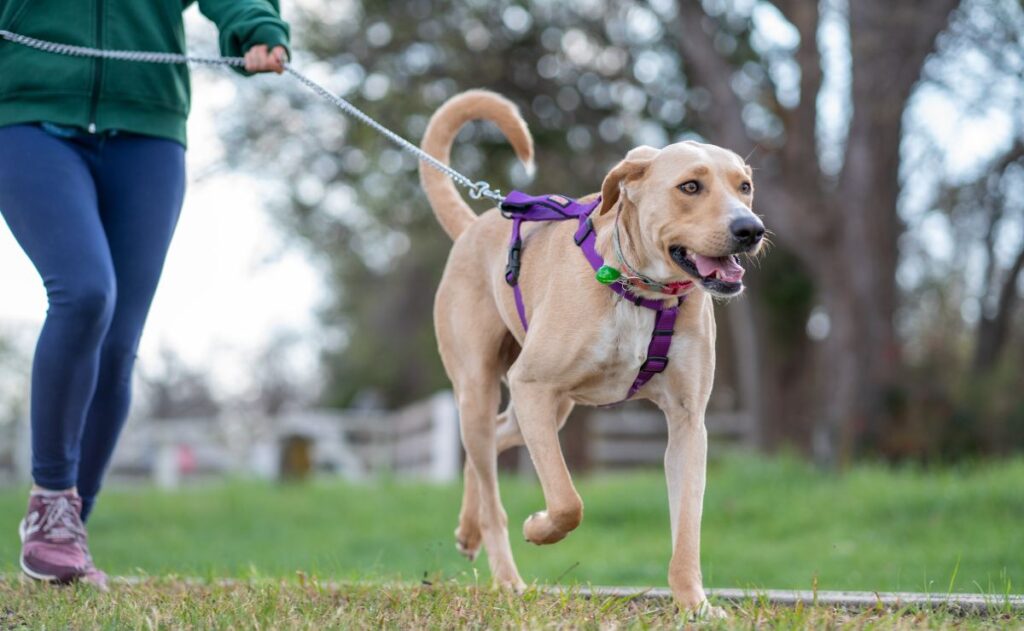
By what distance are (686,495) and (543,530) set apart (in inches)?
17.0

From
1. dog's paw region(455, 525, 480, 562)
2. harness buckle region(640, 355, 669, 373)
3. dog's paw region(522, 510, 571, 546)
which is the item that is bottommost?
dog's paw region(455, 525, 480, 562)

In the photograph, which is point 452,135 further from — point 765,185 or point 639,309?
point 765,185

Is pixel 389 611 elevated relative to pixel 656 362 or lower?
lower

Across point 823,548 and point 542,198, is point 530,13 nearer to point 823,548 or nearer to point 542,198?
point 823,548

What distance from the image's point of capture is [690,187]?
3.48 metres

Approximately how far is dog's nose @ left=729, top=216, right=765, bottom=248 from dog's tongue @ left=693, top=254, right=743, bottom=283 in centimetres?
8

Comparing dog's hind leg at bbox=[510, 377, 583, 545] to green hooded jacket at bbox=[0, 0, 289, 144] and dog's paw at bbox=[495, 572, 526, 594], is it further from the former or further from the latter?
green hooded jacket at bbox=[0, 0, 289, 144]

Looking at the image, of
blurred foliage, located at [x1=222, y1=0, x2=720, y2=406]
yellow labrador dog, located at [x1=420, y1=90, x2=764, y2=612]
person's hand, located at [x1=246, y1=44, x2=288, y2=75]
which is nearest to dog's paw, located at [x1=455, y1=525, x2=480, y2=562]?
yellow labrador dog, located at [x1=420, y1=90, x2=764, y2=612]

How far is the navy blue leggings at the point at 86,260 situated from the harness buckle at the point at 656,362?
1643mm

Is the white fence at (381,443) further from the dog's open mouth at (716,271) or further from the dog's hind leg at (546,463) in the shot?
the dog's open mouth at (716,271)


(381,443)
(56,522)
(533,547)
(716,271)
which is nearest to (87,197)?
(56,522)

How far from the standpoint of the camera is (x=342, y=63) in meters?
13.5

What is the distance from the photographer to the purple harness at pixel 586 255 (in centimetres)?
362

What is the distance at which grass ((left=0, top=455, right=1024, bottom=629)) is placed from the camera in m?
3.34
